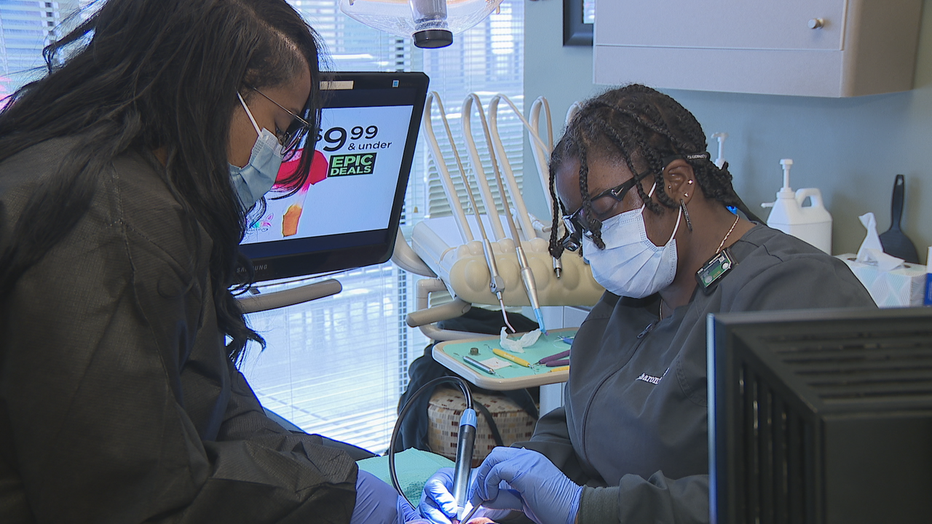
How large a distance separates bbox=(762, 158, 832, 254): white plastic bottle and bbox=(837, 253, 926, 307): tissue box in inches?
6.2

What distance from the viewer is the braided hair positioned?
3.89ft

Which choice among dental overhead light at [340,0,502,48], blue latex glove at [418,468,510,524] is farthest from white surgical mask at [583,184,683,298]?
dental overhead light at [340,0,502,48]

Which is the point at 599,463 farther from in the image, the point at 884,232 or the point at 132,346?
the point at 884,232

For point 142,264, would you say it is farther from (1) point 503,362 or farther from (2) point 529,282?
(2) point 529,282

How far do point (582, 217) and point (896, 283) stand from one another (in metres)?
0.72

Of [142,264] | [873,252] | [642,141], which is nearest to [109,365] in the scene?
[142,264]

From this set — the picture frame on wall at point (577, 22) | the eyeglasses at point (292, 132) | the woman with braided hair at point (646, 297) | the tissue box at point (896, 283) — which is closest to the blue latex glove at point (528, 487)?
the woman with braided hair at point (646, 297)

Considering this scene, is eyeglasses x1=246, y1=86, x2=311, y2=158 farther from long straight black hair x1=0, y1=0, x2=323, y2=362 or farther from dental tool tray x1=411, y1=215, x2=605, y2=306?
dental tool tray x1=411, y1=215, x2=605, y2=306

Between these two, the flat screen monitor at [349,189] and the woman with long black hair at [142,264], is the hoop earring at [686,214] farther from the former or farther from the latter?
the flat screen monitor at [349,189]

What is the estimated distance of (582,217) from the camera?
4.14 ft

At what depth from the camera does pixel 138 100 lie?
0.87m

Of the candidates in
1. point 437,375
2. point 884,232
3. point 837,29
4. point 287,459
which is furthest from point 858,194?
point 287,459

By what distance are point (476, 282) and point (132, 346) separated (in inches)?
43.8

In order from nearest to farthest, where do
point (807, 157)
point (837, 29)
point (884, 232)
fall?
point (837, 29) < point (884, 232) < point (807, 157)
